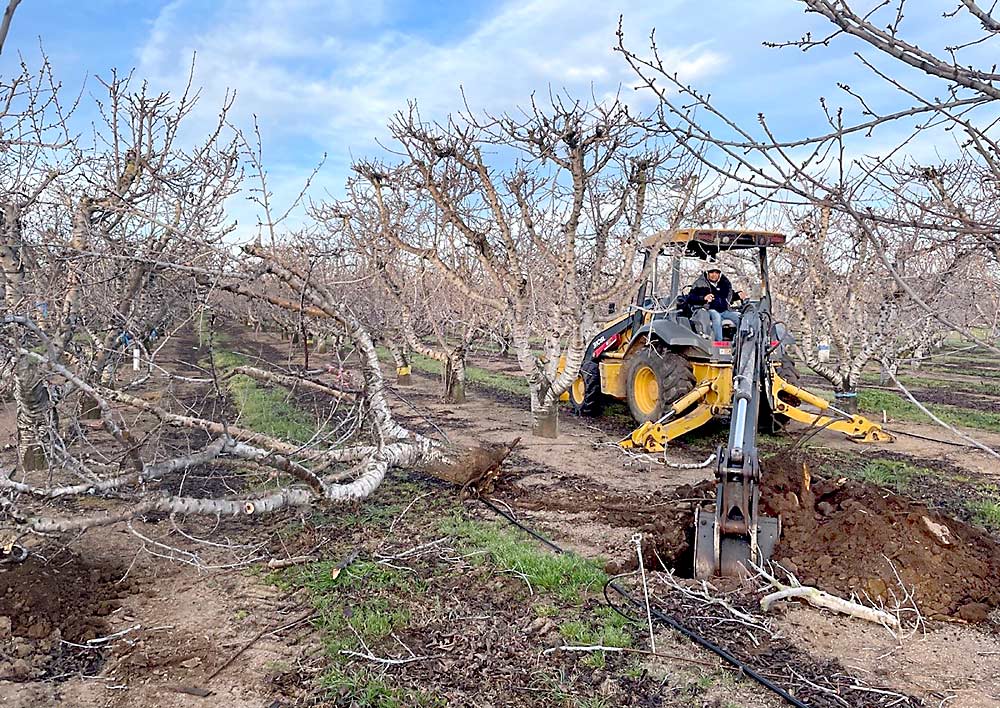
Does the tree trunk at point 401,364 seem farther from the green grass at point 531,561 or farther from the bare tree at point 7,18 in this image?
the bare tree at point 7,18

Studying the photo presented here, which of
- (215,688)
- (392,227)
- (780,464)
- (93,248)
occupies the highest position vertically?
(392,227)

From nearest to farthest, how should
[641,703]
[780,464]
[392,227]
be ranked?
1. [641,703]
2. [780,464]
3. [392,227]

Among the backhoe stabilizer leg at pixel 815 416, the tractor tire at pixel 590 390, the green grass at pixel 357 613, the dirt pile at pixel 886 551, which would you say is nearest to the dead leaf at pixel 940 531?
the dirt pile at pixel 886 551

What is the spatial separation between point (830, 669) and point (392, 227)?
7.94m

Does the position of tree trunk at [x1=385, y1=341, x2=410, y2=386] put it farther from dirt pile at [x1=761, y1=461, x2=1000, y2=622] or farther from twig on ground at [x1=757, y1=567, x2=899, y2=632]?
twig on ground at [x1=757, y1=567, x2=899, y2=632]

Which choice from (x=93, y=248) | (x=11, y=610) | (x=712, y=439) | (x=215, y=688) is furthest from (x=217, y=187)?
(x=712, y=439)

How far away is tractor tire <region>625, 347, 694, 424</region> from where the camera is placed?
29.1ft

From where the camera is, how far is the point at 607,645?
13.3 feet

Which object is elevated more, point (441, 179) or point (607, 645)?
point (441, 179)

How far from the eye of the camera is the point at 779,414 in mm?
9969

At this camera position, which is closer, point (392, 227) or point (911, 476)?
point (911, 476)

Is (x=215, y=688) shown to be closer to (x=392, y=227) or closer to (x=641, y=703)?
(x=641, y=703)

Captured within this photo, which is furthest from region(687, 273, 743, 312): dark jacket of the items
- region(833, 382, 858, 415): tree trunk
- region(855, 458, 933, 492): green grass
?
region(833, 382, 858, 415): tree trunk

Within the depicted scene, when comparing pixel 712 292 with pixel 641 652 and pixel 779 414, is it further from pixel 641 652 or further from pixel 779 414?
pixel 641 652
